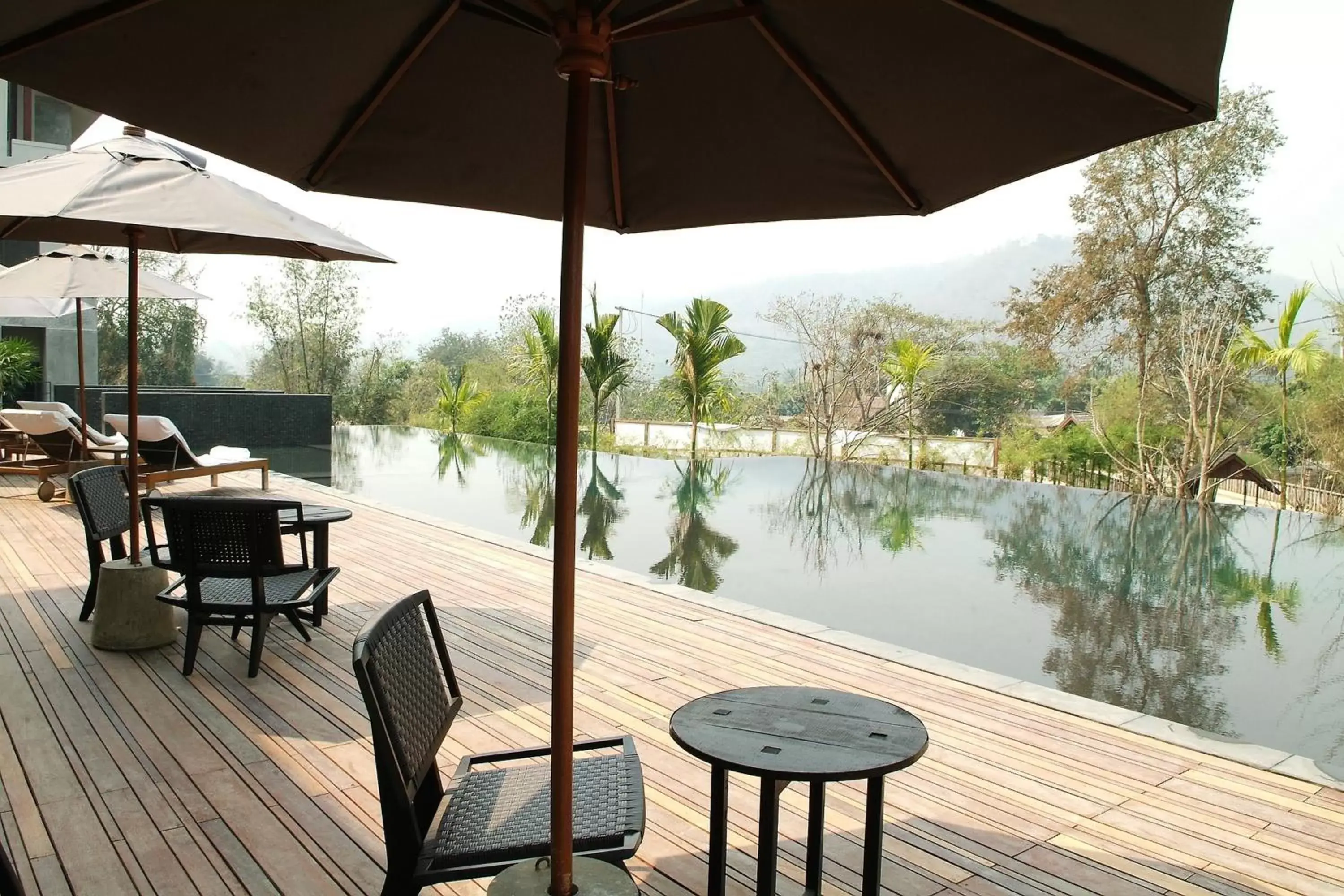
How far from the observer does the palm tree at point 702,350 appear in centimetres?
1440

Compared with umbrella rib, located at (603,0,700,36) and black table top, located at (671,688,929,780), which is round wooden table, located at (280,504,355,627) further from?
umbrella rib, located at (603,0,700,36)

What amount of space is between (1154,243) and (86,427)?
1826 cm

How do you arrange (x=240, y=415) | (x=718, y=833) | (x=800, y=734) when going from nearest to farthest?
(x=800, y=734) < (x=718, y=833) < (x=240, y=415)

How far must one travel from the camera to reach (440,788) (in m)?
1.97

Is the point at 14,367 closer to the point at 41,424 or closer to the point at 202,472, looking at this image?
the point at 41,424

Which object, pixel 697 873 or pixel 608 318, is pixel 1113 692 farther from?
pixel 608 318

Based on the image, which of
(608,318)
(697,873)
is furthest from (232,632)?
(608,318)

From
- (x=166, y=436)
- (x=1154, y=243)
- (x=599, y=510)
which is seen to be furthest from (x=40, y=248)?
(x=1154, y=243)

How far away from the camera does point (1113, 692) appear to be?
4984 millimetres

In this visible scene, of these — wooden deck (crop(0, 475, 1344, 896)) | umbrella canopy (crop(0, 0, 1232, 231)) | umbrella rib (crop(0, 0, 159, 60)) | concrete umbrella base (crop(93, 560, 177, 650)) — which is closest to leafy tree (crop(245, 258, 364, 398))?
wooden deck (crop(0, 475, 1344, 896))

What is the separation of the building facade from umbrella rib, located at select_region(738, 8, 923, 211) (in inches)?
636

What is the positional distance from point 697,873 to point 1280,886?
4.73 feet

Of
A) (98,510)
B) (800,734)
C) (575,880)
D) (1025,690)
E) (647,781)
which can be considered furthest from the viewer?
(98,510)

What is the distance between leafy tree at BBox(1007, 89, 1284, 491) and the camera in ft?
56.0
